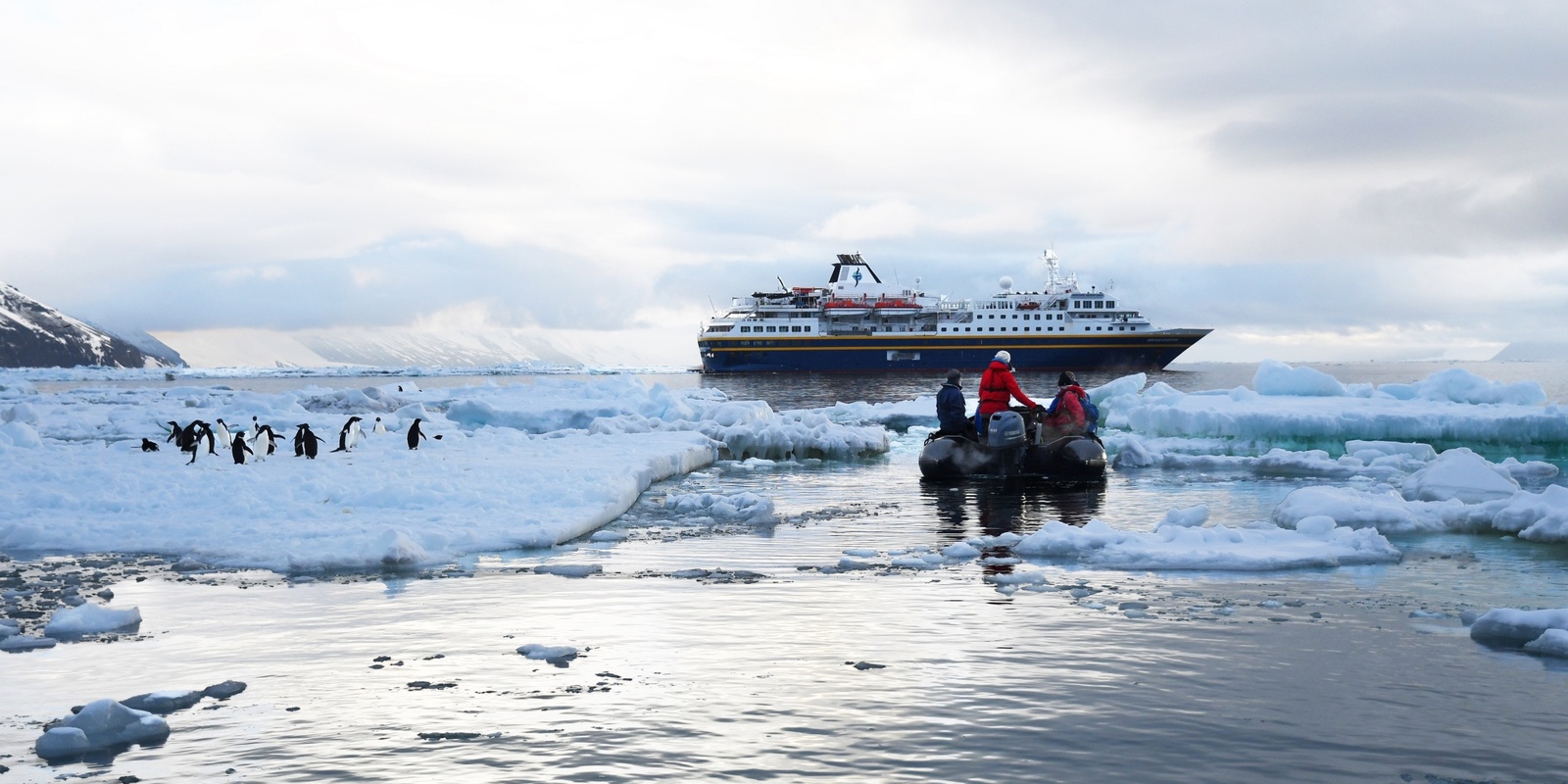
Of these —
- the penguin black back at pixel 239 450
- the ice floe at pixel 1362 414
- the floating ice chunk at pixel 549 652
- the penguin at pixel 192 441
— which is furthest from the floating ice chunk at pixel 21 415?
the floating ice chunk at pixel 549 652

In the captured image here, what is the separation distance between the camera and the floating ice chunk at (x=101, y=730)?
5961 mm

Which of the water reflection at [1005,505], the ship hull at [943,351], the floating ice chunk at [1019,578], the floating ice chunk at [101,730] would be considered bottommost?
the floating ice chunk at [101,730]

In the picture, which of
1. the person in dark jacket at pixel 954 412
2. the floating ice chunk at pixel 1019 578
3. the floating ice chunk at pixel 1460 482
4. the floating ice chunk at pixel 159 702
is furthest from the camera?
the person in dark jacket at pixel 954 412

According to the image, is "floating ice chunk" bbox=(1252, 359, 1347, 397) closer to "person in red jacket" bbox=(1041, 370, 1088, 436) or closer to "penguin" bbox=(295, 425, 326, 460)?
"person in red jacket" bbox=(1041, 370, 1088, 436)

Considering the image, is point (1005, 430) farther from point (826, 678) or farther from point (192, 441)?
point (192, 441)

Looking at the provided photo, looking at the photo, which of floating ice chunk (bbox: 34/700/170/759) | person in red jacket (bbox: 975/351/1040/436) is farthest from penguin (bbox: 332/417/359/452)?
floating ice chunk (bbox: 34/700/170/759)

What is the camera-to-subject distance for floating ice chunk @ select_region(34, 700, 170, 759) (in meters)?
5.96

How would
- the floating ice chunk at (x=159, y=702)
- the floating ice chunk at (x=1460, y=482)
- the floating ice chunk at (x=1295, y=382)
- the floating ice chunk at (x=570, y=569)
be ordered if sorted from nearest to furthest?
the floating ice chunk at (x=159, y=702) → the floating ice chunk at (x=570, y=569) → the floating ice chunk at (x=1460, y=482) → the floating ice chunk at (x=1295, y=382)

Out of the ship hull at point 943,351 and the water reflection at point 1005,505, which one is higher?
the ship hull at point 943,351

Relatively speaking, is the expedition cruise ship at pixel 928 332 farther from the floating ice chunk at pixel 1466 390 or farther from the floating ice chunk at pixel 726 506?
the floating ice chunk at pixel 726 506

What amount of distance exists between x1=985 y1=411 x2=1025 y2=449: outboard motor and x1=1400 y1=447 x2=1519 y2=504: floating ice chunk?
19.1ft

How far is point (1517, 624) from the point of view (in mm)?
8234

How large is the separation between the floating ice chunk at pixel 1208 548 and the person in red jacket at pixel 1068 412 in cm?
756

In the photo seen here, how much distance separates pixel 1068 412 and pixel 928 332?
8276 cm
